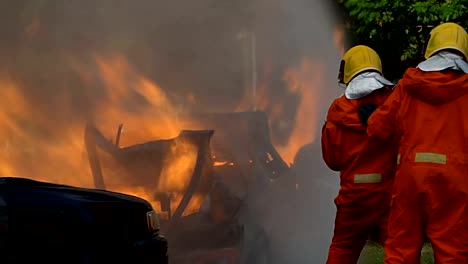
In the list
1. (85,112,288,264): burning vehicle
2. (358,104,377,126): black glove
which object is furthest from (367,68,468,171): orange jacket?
(85,112,288,264): burning vehicle

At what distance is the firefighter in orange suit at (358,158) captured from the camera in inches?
210

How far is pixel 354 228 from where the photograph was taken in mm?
5461

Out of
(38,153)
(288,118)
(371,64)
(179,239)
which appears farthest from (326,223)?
(38,153)

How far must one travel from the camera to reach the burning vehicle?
607cm

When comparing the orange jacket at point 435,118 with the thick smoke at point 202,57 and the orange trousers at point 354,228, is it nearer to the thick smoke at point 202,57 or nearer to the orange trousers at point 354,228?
the orange trousers at point 354,228

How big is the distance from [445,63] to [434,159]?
0.57 metres

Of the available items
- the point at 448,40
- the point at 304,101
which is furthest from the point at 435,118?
the point at 304,101

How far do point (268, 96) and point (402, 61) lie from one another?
2.49 m

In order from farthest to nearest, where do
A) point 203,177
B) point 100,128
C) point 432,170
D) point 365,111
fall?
point 203,177 < point 100,128 < point 365,111 < point 432,170

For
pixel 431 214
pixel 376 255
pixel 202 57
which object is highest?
pixel 202 57

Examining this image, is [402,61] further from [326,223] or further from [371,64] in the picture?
[371,64]

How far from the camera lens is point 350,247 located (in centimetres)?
551

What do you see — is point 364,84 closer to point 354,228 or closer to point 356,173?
point 356,173

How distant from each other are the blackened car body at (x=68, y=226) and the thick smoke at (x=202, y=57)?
168 centimetres
